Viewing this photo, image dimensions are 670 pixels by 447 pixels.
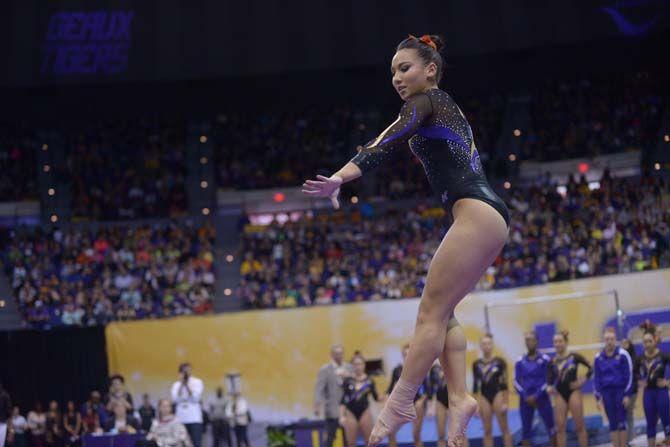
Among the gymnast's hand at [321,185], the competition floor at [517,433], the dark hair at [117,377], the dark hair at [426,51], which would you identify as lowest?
the competition floor at [517,433]

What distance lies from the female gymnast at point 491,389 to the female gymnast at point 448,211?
8.13 metres

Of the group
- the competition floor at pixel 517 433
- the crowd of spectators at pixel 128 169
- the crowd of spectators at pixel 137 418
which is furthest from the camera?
the crowd of spectators at pixel 128 169

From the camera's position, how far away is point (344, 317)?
14.3 m

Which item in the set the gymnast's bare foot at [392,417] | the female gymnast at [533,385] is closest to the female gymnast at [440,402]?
the female gymnast at [533,385]

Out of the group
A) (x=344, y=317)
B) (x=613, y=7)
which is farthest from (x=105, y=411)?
(x=613, y=7)

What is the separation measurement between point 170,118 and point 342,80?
16.8 ft

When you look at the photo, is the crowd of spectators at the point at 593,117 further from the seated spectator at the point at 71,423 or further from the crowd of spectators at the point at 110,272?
the seated spectator at the point at 71,423

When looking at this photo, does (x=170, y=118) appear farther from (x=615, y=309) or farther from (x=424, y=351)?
(x=424, y=351)

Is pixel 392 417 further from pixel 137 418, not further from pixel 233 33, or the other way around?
pixel 233 33

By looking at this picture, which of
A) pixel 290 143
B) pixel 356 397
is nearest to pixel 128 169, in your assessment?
pixel 290 143

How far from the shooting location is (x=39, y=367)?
49.6ft

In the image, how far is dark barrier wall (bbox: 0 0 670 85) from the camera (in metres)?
20.3

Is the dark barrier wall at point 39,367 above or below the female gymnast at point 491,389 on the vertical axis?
above

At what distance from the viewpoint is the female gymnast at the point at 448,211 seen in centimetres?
365
